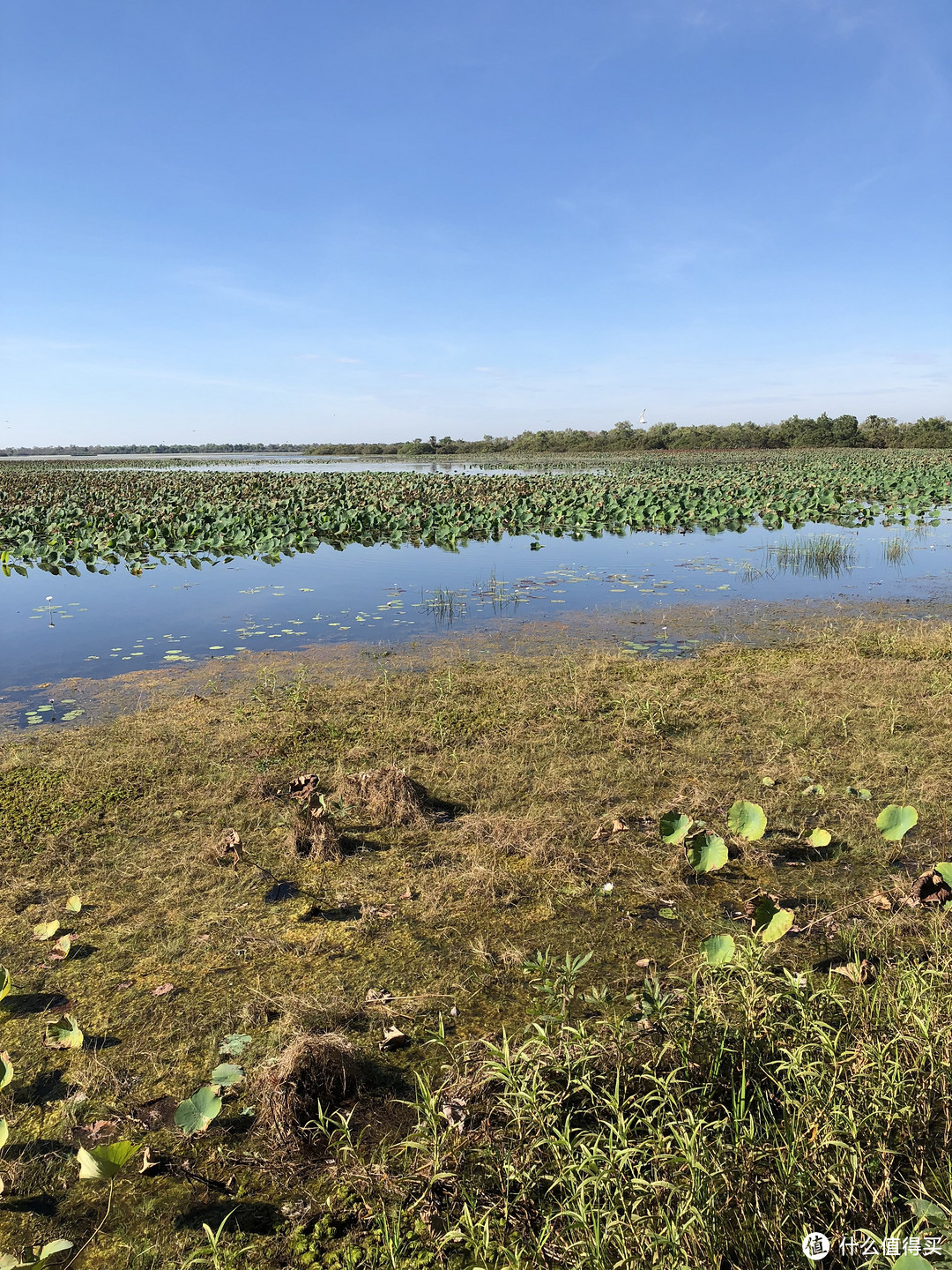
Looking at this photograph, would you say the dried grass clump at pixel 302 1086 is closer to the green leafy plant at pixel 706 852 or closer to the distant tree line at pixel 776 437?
the green leafy plant at pixel 706 852

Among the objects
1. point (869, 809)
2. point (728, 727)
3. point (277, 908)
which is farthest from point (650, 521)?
point (277, 908)

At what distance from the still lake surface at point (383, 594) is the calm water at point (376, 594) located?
3 cm

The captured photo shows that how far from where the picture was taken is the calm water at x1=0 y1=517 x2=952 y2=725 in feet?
27.6

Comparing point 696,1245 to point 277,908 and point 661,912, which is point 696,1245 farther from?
point 277,908

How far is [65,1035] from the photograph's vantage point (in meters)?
2.56

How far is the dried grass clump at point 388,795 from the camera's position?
423 centimetres

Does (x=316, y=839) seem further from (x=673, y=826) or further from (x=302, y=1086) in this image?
(x=673, y=826)

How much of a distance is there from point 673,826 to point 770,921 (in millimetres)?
718

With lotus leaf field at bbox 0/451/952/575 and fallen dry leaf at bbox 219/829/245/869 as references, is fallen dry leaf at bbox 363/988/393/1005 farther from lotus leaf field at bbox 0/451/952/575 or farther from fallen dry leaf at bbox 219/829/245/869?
lotus leaf field at bbox 0/451/952/575

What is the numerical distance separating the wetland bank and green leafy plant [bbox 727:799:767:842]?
1 cm

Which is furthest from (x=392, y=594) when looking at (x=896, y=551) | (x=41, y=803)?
(x=896, y=551)

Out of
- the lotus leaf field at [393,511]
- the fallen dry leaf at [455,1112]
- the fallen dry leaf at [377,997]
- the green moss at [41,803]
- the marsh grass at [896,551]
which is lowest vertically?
the fallen dry leaf at [377,997]

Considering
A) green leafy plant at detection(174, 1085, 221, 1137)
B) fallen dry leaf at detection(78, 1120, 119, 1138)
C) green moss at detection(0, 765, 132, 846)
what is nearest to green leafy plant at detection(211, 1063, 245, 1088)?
green leafy plant at detection(174, 1085, 221, 1137)

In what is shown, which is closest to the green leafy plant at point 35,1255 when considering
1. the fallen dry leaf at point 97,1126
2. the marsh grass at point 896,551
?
the fallen dry leaf at point 97,1126
